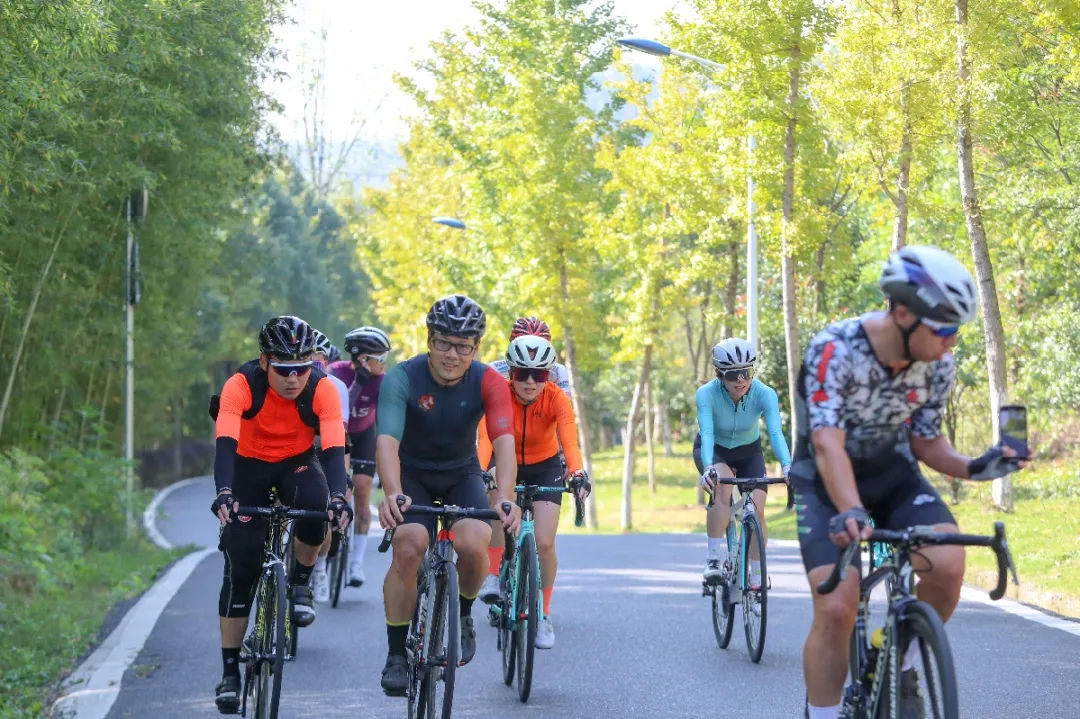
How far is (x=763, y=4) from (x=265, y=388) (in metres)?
16.2

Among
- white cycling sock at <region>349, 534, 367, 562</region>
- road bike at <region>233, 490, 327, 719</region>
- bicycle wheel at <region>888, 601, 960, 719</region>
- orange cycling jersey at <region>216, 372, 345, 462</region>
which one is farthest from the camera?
white cycling sock at <region>349, 534, 367, 562</region>

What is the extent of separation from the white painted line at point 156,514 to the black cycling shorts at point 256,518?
55.9 ft

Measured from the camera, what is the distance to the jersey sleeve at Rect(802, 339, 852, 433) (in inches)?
220

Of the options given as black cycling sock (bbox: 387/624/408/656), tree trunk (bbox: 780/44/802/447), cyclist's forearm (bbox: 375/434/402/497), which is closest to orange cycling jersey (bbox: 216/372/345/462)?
cyclist's forearm (bbox: 375/434/402/497)

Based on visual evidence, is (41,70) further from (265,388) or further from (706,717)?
(706,717)

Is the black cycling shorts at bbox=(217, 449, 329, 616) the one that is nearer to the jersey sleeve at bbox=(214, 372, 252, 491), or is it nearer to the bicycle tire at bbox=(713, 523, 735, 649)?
the jersey sleeve at bbox=(214, 372, 252, 491)

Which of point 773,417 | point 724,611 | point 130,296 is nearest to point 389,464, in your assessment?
point 724,611

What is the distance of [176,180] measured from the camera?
22984 millimetres

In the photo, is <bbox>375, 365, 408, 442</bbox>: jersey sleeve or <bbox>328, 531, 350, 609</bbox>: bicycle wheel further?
<bbox>328, 531, 350, 609</bbox>: bicycle wheel

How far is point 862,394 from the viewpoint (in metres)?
5.66

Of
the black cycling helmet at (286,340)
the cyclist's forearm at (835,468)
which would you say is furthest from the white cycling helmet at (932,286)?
the black cycling helmet at (286,340)

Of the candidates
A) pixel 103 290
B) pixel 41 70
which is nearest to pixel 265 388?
pixel 41 70

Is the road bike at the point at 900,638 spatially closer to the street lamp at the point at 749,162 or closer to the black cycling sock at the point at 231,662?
the black cycling sock at the point at 231,662

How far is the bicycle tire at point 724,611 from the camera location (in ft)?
34.6
